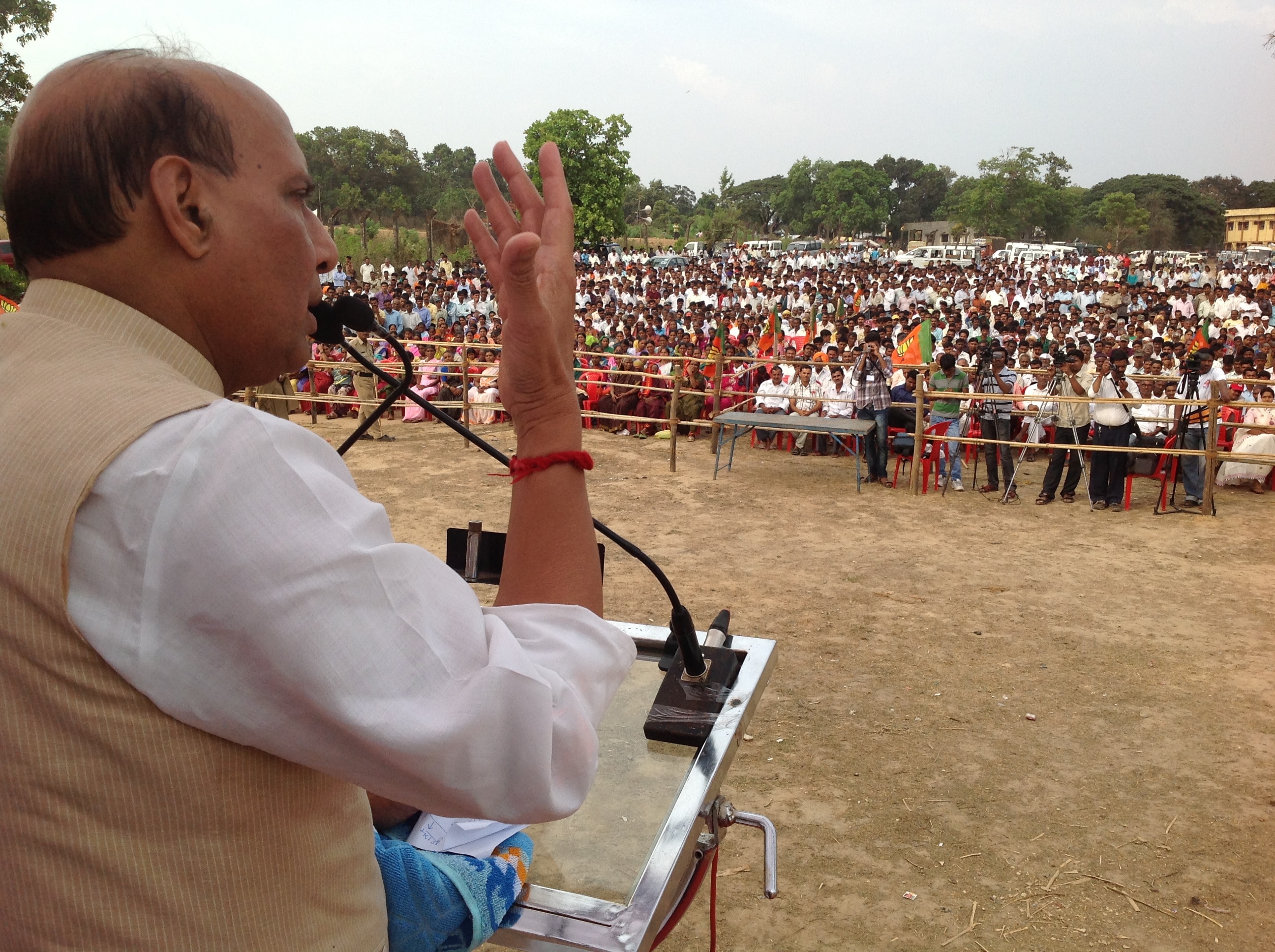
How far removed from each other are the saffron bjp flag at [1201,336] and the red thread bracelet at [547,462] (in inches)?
458

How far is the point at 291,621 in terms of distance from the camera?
26.6 inches

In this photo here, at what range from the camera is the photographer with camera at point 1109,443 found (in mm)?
7887

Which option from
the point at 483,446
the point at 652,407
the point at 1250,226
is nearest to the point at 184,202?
the point at 483,446

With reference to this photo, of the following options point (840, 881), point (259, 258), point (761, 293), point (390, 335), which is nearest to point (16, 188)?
point (259, 258)

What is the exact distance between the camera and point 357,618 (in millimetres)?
693

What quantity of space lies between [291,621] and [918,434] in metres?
8.08

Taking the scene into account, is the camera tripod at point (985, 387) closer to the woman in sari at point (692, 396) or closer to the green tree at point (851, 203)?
the woman in sari at point (692, 396)

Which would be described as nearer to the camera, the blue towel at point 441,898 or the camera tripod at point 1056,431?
the blue towel at point 441,898

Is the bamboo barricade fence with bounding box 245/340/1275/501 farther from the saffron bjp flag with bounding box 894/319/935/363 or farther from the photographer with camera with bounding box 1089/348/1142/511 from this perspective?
the saffron bjp flag with bounding box 894/319/935/363

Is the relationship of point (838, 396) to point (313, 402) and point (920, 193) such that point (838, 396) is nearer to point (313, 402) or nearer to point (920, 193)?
point (313, 402)

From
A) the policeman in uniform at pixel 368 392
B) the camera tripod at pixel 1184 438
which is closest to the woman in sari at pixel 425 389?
the policeman in uniform at pixel 368 392

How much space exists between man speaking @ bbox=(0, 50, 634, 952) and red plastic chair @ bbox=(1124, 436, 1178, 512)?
776cm

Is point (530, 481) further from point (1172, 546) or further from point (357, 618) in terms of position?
point (1172, 546)

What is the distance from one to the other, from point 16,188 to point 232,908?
61cm
